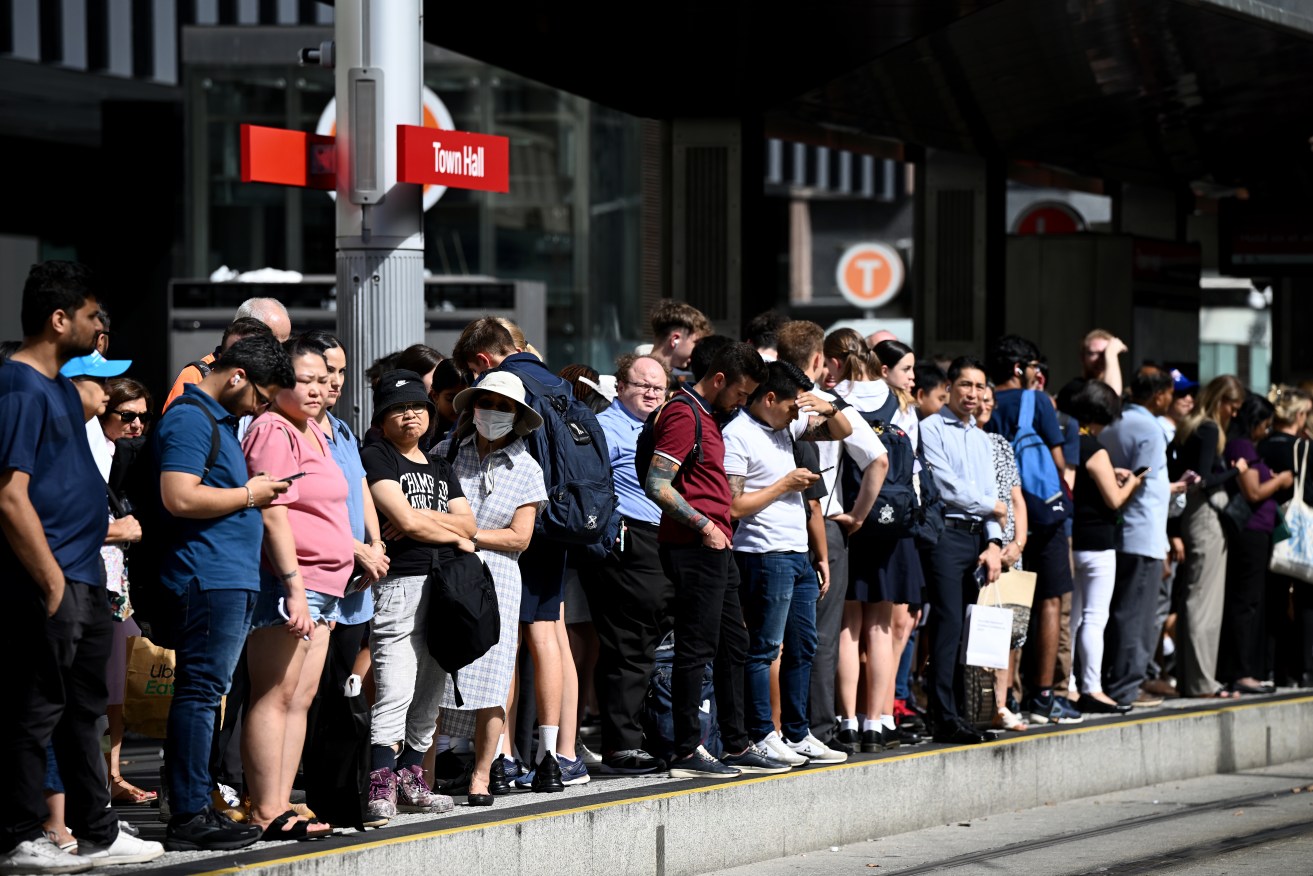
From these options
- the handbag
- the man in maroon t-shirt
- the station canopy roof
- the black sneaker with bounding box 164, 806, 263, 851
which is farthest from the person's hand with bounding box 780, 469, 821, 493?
the handbag

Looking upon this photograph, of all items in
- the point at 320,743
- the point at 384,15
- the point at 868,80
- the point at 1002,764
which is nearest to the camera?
the point at 320,743

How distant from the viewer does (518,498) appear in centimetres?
844

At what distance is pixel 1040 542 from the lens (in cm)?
1149

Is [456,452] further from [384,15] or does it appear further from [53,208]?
[53,208]

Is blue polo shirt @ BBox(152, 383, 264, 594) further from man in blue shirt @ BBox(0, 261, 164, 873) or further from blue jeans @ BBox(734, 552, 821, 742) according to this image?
blue jeans @ BBox(734, 552, 821, 742)

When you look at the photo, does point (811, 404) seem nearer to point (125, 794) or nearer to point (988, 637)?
point (988, 637)

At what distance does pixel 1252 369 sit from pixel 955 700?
122 feet

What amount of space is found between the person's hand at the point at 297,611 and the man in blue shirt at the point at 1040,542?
520 centimetres

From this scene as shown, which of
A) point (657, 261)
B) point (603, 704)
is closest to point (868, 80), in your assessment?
point (657, 261)

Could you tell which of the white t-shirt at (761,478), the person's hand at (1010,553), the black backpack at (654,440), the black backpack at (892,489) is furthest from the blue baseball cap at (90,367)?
the person's hand at (1010,553)

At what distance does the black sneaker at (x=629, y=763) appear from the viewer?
9.27 m

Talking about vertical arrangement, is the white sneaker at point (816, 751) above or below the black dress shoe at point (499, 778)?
below

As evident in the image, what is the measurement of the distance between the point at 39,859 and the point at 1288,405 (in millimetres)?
9686

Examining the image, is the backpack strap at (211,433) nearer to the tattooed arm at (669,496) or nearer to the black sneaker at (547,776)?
the black sneaker at (547,776)
